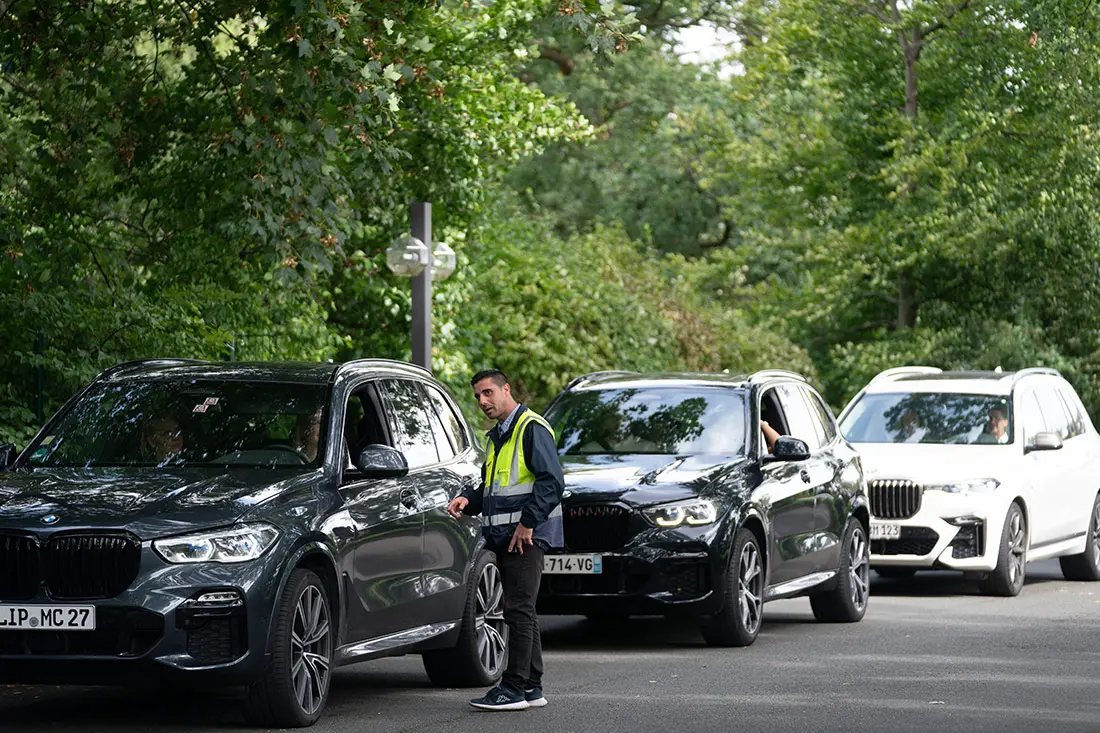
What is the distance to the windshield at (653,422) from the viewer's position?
46.4ft

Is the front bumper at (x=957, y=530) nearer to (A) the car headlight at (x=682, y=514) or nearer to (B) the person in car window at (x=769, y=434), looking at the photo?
(B) the person in car window at (x=769, y=434)

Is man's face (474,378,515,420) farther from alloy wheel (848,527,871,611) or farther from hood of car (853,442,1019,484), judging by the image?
hood of car (853,442,1019,484)

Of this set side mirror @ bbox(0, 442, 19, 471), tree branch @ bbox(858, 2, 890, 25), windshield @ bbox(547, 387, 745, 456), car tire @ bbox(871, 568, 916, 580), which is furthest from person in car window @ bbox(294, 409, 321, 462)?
tree branch @ bbox(858, 2, 890, 25)

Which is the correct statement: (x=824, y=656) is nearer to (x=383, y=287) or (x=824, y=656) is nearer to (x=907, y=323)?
(x=383, y=287)

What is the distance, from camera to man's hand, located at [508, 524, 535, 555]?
995cm

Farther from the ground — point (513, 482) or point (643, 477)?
point (513, 482)

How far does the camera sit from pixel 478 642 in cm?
1129

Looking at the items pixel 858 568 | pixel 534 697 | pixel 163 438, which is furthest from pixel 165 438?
pixel 858 568

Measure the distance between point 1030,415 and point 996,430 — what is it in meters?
0.59

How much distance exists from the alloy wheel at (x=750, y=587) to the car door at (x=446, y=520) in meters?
2.24

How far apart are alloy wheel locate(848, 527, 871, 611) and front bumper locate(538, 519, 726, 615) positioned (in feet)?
8.67

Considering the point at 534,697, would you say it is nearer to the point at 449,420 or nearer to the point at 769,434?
the point at 449,420

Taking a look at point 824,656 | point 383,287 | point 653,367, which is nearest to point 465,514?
point 824,656

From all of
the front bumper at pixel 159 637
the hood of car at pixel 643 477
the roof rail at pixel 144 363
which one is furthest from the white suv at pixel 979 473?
the front bumper at pixel 159 637
